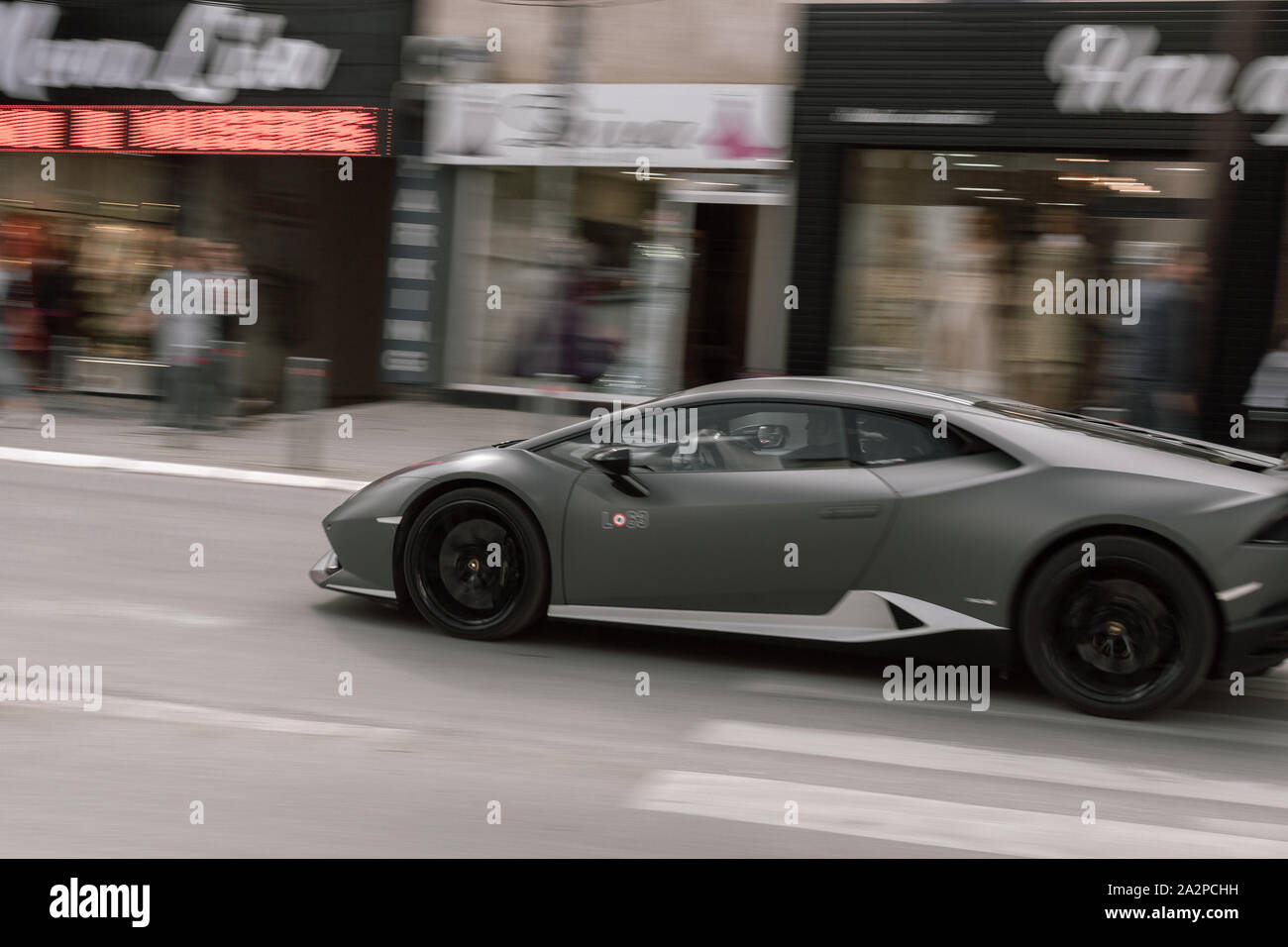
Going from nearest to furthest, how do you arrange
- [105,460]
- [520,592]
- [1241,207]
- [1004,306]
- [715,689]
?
[715,689] < [520,592] < [105,460] < [1241,207] < [1004,306]

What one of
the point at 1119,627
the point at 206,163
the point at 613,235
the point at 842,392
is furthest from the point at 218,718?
the point at 206,163

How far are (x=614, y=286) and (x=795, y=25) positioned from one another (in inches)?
134

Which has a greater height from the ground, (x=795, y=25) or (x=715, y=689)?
(x=795, y=25)

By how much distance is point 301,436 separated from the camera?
12.7 metres

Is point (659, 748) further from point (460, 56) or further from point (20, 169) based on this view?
point (20, 169)

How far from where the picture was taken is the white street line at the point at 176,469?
11.6m

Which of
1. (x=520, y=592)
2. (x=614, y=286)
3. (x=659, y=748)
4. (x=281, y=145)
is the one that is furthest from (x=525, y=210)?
(x=659, y=748)

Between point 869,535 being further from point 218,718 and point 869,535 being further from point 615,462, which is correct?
point 218,718

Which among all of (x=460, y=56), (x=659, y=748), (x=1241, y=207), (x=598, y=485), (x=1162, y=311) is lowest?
(x=659, y=748)

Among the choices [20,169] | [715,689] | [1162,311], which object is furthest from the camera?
[20,169]

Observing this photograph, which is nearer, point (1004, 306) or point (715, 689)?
point (715, 689)

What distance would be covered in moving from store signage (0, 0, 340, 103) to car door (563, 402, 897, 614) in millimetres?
12384

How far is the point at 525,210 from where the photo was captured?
56.7ft

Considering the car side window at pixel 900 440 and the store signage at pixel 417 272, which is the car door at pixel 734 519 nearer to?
the car side window at pixel 900 440
